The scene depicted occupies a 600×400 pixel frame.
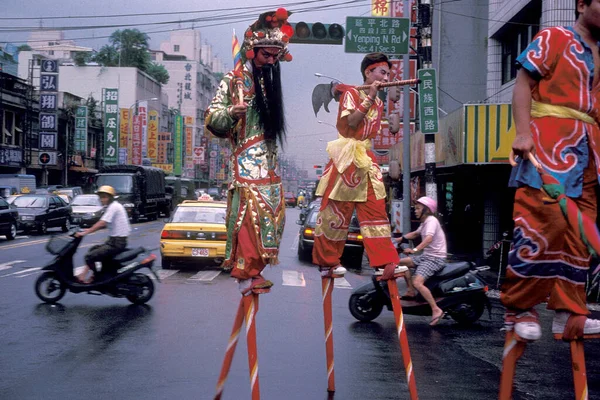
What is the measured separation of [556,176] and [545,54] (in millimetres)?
600

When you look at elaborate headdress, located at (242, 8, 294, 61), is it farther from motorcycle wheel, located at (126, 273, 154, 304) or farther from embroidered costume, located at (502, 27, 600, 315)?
motorcycle wheel, located at (126, 273, 154, 304)

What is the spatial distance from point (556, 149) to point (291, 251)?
21.6 meters

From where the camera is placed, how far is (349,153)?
5379mm

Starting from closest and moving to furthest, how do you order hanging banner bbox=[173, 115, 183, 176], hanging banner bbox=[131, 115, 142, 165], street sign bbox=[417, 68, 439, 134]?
street sign bbox=[417, 68, 439, 134] < hanging banner bbox=[131, 115, 142, 165] < hanging banner bbox=[173, 115, 183, 176]

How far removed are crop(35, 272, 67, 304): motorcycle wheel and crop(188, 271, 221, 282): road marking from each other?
385cm

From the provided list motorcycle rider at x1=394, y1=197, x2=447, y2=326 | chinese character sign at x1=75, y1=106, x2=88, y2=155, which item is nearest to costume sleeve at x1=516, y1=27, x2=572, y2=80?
motorcycle rider at x1=394, y1=197, x2=447, y2=326

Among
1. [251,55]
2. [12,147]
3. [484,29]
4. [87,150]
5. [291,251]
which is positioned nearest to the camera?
[251,55]

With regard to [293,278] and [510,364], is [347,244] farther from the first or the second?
[510,364]

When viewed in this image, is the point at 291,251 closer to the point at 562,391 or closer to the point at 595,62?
the point at 562,391

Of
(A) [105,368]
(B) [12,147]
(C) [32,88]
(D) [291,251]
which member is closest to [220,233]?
(D) [291,251]

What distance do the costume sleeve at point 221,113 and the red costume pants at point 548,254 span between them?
186 cm

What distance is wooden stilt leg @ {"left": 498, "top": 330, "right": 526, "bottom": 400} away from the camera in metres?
3.80

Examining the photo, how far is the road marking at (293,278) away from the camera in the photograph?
14.7 m

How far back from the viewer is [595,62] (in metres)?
3.77
